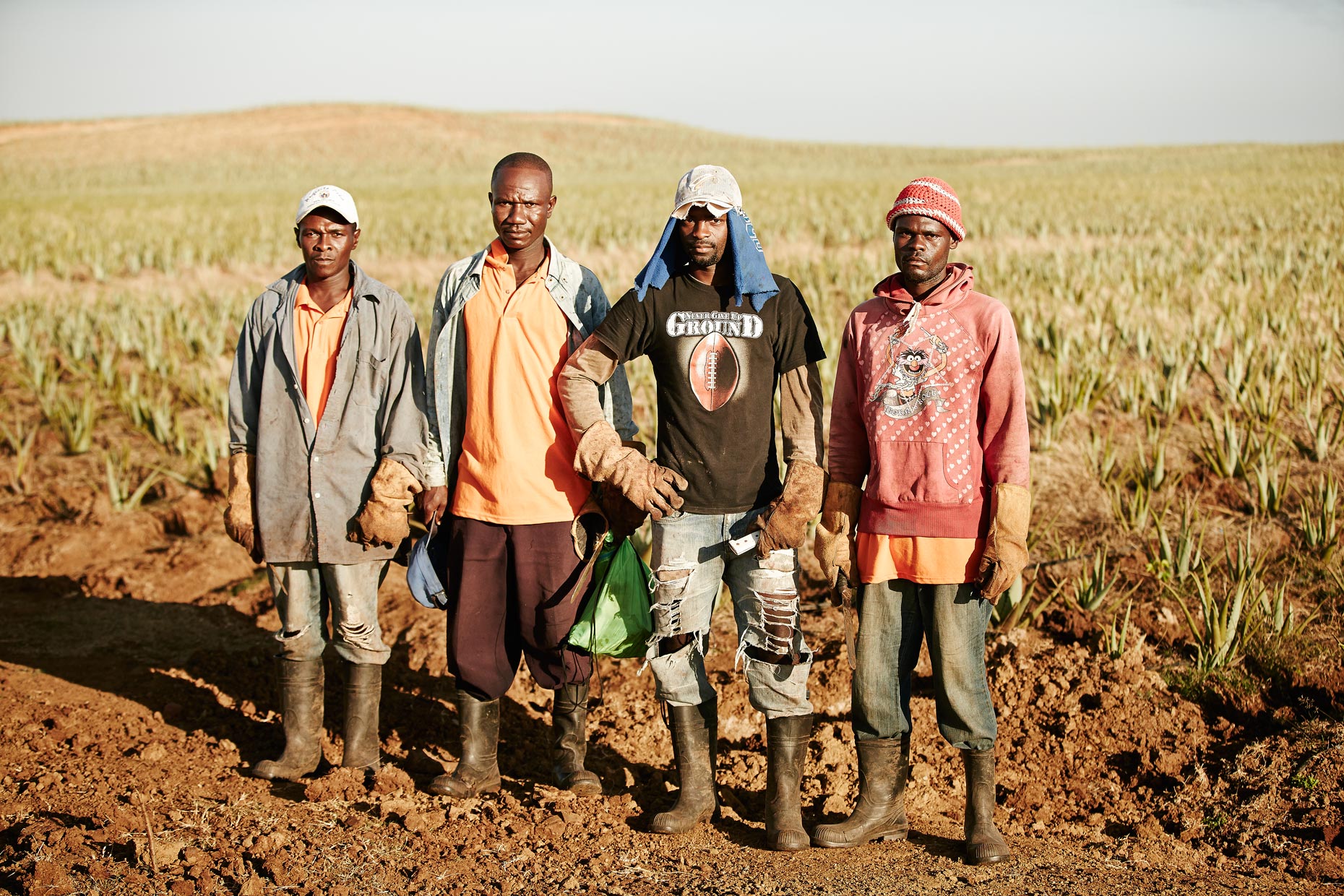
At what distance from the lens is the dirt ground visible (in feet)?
9.91

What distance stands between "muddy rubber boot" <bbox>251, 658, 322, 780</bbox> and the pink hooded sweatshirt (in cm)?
201

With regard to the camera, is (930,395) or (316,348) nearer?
(930,395)

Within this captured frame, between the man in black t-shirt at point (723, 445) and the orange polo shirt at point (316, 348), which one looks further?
the orange polo shirt at point (316, 348)

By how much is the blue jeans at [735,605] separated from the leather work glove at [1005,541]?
548 millimetres

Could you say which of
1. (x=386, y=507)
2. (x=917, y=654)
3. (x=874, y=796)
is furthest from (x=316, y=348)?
(x=874, y=796)

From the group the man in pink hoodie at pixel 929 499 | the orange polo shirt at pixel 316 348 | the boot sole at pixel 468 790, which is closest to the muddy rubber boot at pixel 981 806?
the man in pink hoodie at pixel 929 499

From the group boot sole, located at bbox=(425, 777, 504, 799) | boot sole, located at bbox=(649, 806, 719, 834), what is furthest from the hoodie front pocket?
boot sole, located at bbox=(425, 777, 504, 799)

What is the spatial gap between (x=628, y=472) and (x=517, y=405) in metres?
0.48

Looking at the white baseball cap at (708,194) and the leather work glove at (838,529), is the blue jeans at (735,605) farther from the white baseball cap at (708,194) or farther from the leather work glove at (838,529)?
the white baseball cap at (708,194)

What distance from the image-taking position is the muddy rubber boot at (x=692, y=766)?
3279 millimetres

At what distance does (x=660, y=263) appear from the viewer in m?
3.09

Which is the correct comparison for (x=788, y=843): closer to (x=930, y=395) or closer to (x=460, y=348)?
(x=930, y=395)

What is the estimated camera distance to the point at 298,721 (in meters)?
3.74

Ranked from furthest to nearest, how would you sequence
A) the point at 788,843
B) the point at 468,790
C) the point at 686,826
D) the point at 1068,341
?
the point at 1068,341
the point at 468,790
the point at 686,826
the point at 788,843
